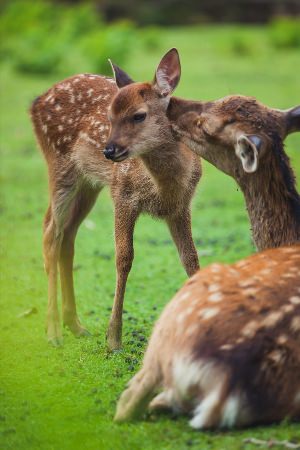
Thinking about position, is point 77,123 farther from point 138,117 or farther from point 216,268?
point 216,268

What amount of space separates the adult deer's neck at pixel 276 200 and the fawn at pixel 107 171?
97cm

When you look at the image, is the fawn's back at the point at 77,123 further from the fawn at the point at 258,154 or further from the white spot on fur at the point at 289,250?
the white spot on fur at the point at 289,250

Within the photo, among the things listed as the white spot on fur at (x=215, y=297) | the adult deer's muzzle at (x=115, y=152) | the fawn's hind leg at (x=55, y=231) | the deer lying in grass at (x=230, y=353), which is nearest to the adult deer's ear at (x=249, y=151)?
the deer lying in grass at (x=230, y=353)

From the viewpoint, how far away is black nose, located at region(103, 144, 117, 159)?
556 centimetres

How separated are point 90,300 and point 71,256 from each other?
0.78 metres

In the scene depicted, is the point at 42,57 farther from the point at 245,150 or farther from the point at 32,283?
the point at 245,150

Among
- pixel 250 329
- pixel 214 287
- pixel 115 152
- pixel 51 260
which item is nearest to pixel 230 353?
pixel 250 329

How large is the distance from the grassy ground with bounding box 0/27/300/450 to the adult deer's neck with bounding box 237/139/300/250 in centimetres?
112

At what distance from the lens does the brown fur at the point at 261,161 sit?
4.93m

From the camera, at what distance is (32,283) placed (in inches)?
313

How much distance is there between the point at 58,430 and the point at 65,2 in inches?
958

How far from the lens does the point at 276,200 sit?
497cm

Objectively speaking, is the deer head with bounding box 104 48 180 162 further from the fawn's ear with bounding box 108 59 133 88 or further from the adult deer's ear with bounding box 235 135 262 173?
the adult deer's ear with bounding box 235 135 262 173

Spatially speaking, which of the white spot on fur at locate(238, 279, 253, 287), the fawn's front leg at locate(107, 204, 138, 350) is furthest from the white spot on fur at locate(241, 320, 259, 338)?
the fawn's front leg at locate(107, 204, 138, 350)
